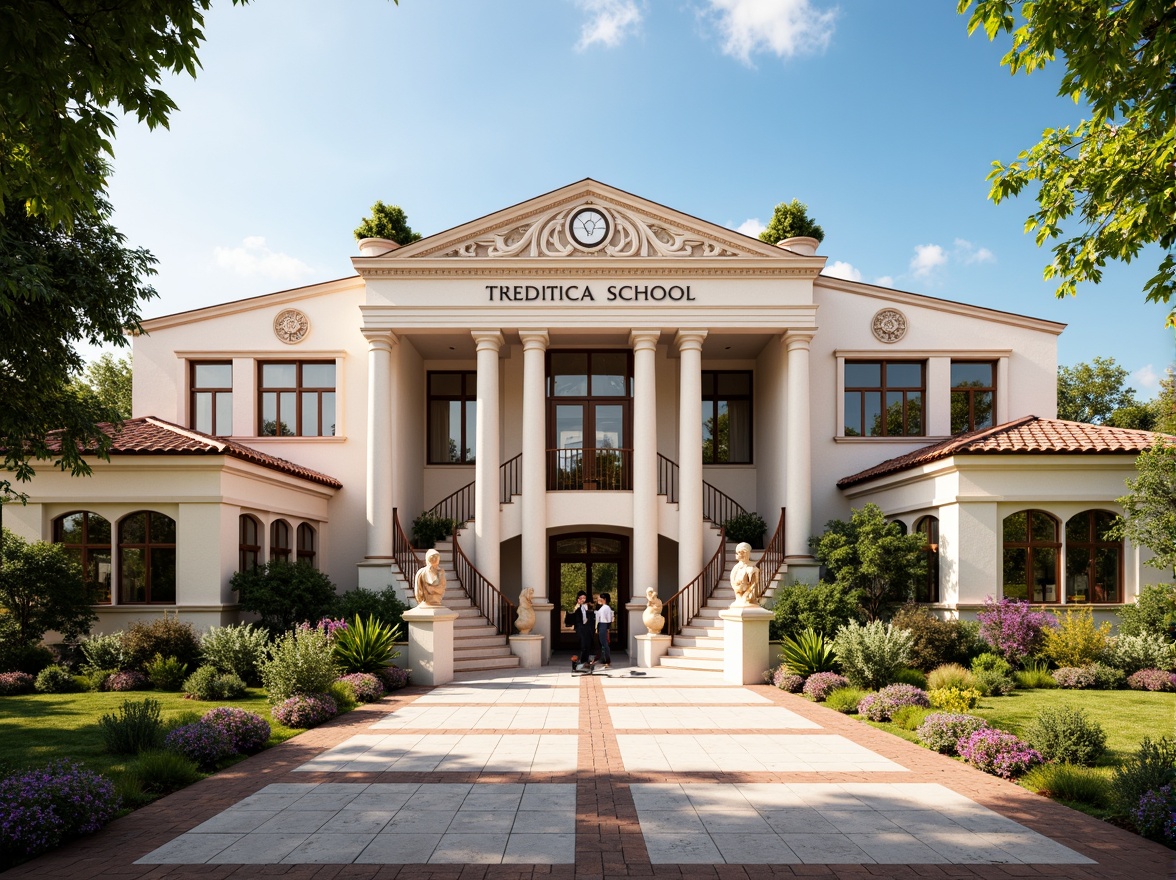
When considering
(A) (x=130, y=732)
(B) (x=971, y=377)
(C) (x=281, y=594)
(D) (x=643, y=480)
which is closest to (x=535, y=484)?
(D) (x=643, y=480)

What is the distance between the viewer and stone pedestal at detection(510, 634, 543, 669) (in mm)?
19547

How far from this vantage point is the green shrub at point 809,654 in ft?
52.4

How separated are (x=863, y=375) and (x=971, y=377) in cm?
292

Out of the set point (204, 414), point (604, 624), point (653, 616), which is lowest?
point (604, 624)

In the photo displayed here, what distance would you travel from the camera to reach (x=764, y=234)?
1128 inches

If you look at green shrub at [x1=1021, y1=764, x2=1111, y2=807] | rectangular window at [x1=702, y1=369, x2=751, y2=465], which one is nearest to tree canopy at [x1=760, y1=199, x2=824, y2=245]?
rectangular window at [x1=702, y1=369, x2=751, y2=465]

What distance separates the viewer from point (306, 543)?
22.0 meters

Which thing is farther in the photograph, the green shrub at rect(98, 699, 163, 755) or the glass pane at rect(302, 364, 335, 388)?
the glass pane at rect(302, 364, 335, 388)

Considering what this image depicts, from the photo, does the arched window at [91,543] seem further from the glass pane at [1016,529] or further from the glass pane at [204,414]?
the glass pane at [1016,529]

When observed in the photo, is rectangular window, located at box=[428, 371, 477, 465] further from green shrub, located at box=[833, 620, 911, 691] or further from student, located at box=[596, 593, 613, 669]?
green shrub, located at box=[833, 620, 911, 691]

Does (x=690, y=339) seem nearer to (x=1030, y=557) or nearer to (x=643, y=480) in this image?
(x=643, y=480)

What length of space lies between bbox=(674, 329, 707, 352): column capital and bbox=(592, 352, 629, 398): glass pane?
9.53 ft

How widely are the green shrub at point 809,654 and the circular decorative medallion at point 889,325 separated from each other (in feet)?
32.0

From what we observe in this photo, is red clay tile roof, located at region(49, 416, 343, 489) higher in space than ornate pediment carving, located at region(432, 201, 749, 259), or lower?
lower
